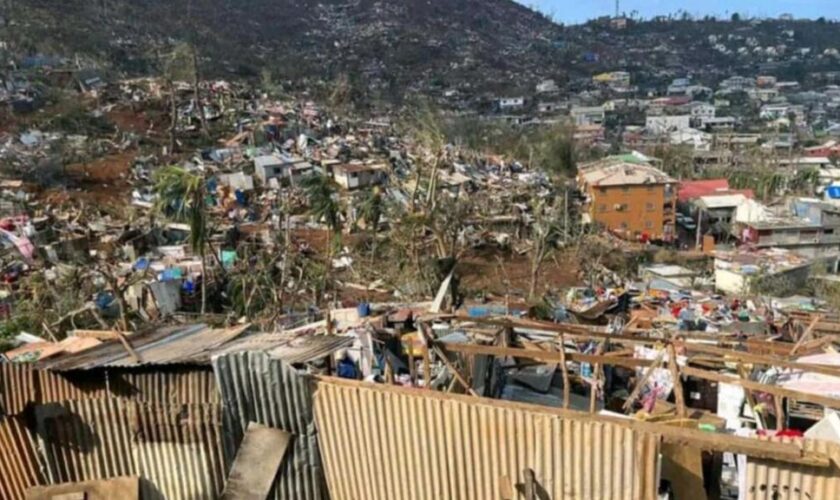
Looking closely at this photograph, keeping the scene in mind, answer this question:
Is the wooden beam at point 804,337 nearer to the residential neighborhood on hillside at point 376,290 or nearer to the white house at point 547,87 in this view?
the residential neighborhood on hillside at point 376,290

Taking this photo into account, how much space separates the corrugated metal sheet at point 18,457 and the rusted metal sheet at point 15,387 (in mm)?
88

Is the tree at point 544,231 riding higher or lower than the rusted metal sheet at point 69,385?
lower

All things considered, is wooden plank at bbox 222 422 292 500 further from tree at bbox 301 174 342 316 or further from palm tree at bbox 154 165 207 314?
tree at bbox 301 174 342 316

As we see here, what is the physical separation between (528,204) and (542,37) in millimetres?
91883

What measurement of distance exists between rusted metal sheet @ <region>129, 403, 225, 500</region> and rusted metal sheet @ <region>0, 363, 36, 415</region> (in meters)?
0.74

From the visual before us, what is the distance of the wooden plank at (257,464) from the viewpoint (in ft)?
11.5

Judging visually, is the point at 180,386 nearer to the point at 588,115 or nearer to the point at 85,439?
the point at 85,439

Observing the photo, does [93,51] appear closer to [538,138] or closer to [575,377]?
[538,138]

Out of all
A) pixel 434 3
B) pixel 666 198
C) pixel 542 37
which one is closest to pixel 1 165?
pixel 666 198

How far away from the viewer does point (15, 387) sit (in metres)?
3.94

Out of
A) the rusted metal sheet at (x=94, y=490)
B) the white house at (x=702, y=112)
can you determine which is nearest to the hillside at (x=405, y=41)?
the white house at (x=702, y=112)

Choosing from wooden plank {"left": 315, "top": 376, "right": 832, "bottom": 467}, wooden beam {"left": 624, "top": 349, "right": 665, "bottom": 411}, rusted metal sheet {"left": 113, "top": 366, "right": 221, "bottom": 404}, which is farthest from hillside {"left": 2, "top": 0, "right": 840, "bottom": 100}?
wooden plank {"left": 315, "top": 376, "right": 832, "bottom": 467}

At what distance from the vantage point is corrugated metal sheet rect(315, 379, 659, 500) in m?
2.94

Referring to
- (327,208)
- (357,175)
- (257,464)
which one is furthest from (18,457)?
(357,175)
